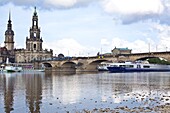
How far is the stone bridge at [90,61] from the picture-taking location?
359ft

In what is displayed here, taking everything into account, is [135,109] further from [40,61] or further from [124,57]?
[40,61]

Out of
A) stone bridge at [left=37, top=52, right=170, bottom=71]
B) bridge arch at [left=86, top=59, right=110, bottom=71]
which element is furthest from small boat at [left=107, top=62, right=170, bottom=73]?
bridge arch at [left=86, top=59, right=110, bottom=71]

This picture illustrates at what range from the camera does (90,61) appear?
143 meters

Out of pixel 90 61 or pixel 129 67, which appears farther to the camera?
pixel 90 61

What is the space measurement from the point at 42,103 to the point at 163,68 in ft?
431

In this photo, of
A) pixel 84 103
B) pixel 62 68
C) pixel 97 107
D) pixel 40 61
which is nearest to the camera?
pixel 97 107

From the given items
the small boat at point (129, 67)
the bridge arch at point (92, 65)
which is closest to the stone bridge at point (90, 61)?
the bridge arch at point (92, 65)

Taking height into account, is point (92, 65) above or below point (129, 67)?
above

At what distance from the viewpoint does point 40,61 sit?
186 m

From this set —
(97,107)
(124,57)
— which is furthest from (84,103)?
(124,57)

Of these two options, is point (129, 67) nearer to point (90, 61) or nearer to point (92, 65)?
point (90, 61)

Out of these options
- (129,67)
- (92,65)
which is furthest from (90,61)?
(129,67)

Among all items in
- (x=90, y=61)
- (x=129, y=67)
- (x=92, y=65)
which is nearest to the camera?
(x=129, y=67)

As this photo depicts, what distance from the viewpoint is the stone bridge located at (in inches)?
4304
